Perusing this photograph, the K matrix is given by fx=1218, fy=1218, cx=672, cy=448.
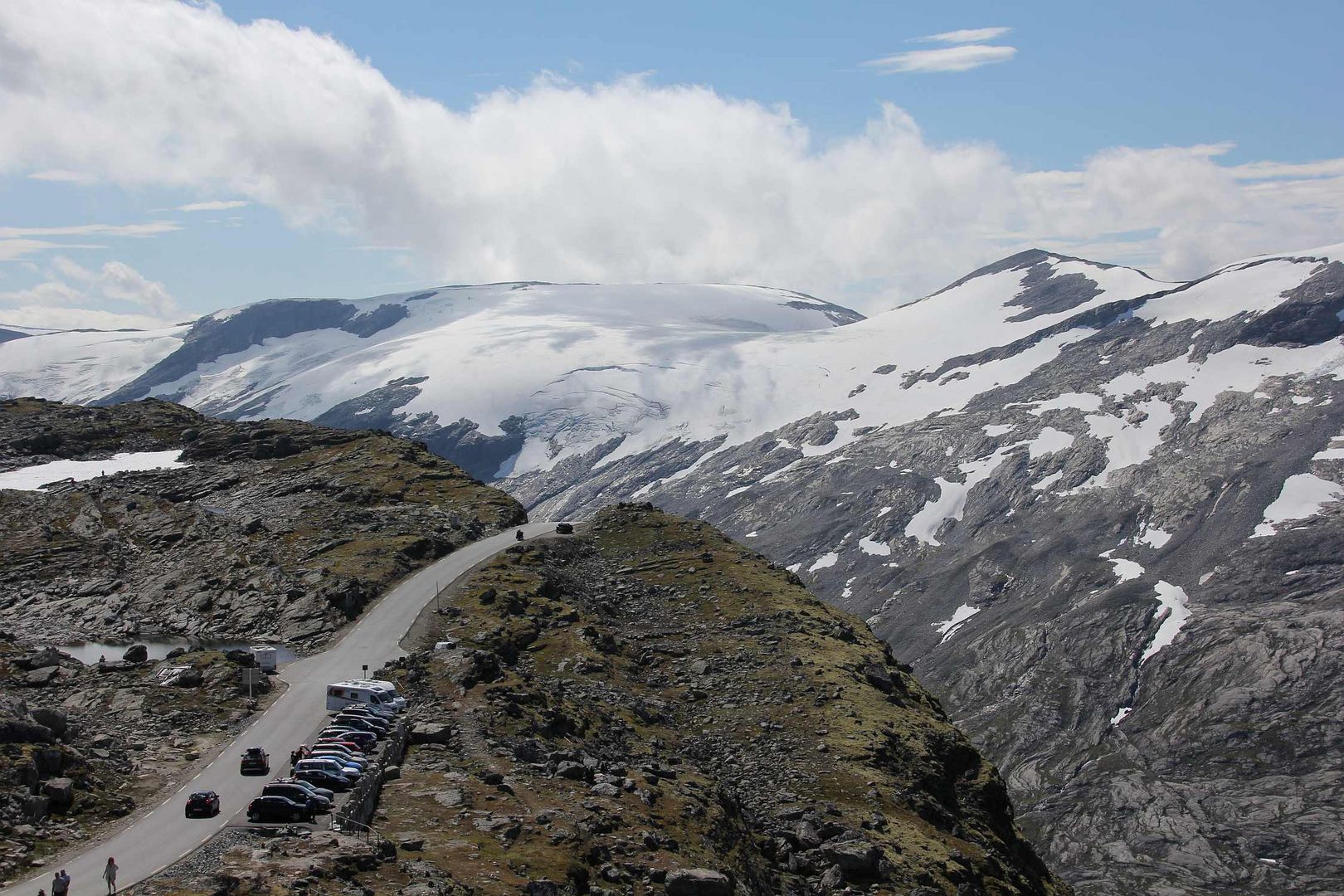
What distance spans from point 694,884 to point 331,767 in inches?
608

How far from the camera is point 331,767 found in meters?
49.6

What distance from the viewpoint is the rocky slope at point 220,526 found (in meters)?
87.7

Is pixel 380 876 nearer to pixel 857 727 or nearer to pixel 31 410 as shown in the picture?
pixel 857 727

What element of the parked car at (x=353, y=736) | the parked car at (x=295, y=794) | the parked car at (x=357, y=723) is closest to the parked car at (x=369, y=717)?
the parked car at (x=357, y=723)

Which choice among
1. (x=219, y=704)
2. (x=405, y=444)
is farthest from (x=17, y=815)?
(x=405, y=444)

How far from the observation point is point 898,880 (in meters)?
59.6

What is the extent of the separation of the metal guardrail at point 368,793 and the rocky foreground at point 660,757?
72 centimetres

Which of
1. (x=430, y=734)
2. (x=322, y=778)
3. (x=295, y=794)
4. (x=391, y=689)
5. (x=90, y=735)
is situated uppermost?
(x=90, y=735)

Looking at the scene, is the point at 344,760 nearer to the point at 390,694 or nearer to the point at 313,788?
the point at 313,788

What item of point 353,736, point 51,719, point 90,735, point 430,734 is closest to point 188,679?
point 90,735

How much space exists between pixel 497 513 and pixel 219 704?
58747 millimetres

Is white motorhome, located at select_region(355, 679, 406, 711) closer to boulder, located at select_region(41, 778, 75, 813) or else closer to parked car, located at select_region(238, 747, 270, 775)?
parked car, located at select_region(238, 747, 270, 775)

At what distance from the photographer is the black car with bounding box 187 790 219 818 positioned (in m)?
45.4

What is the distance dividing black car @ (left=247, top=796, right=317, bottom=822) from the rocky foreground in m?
2.77
